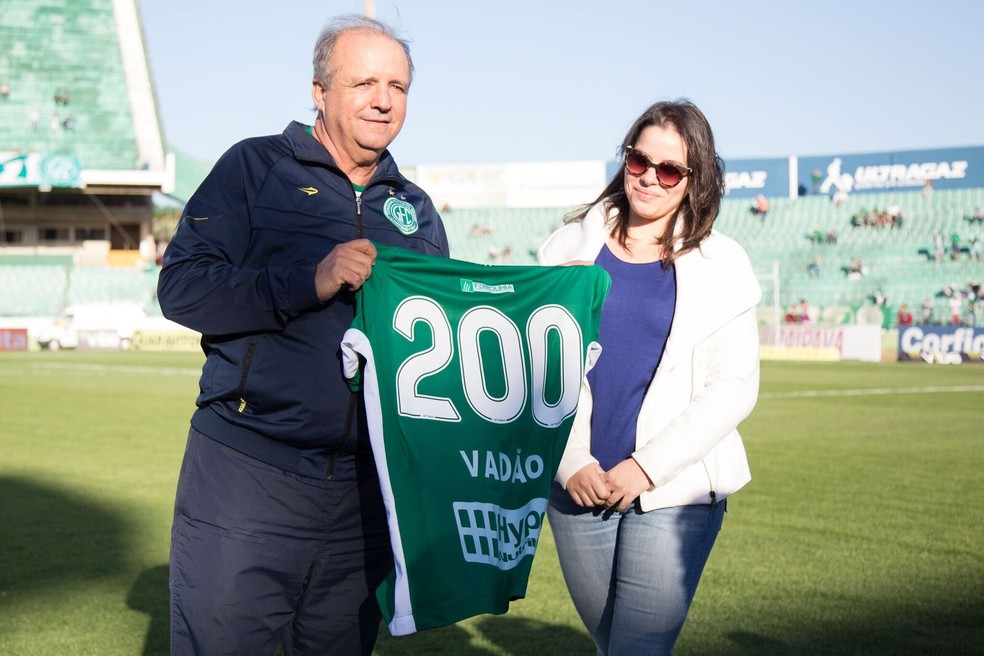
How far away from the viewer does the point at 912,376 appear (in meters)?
28.9

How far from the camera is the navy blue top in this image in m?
3.34

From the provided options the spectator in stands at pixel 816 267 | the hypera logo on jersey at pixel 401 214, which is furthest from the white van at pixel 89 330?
the hypera logo on jersey at pixel 401 214

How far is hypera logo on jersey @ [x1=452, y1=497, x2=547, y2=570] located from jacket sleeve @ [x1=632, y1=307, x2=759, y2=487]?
1.21ft

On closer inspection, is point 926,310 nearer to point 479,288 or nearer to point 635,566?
point 635,566

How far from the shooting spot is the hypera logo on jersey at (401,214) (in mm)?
3270

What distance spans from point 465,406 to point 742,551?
16.1 feet

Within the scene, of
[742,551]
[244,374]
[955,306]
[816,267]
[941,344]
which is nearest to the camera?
[244,374]

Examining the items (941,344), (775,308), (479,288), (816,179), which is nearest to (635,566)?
(479,288)

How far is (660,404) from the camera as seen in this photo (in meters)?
3.31

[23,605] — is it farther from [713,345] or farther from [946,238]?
[946,238]

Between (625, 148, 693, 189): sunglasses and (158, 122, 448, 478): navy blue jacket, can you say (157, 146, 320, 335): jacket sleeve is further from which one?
(625, 148, 693, 189): sunglasses

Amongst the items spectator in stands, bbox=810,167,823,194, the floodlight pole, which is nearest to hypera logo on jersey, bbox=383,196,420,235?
the floodlight pole

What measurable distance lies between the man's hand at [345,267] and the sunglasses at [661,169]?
0.95m

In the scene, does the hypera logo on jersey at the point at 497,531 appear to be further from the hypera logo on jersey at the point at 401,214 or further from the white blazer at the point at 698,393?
the hypera logo on jersey at the point at 401,214
